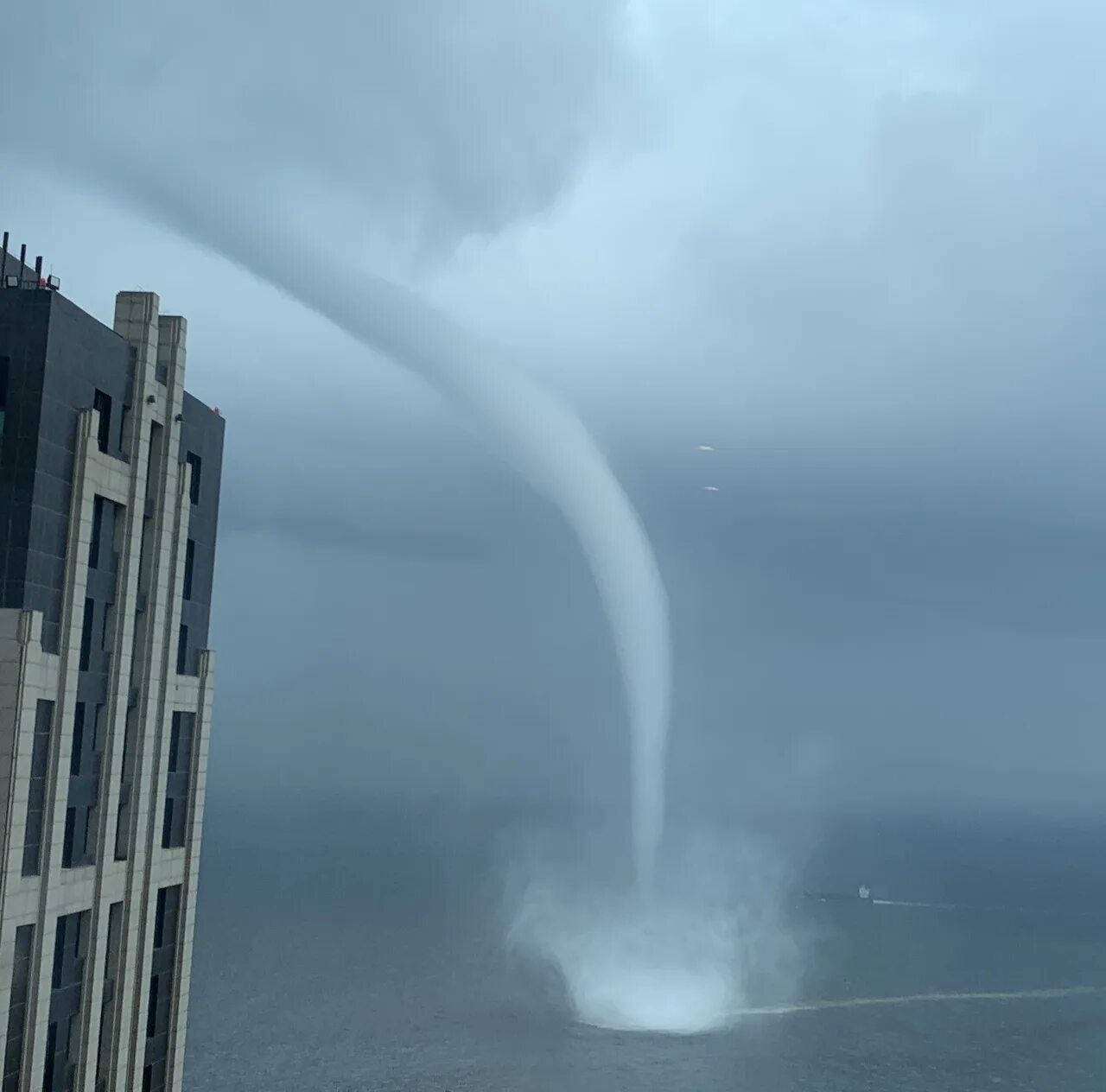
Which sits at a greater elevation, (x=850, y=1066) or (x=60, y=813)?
(x=60, y=813)

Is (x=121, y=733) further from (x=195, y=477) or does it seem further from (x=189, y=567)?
(x=195, y=477)

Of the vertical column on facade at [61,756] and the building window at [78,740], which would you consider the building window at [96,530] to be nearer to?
the vertical column on facade at [61,756]

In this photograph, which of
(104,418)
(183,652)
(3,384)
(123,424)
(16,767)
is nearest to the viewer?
(16,767)

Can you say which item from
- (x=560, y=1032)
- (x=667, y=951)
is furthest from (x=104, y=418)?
(x=667, y=951)

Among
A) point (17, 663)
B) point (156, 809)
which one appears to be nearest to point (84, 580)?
point (17, 663)

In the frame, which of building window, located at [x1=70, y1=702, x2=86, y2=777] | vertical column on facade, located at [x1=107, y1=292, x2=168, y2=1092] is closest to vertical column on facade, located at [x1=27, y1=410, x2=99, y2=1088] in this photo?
building window, located at [x1=70, y1=702, x2=86, y2=777]

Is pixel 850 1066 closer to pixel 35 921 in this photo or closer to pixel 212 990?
pixel 212 990

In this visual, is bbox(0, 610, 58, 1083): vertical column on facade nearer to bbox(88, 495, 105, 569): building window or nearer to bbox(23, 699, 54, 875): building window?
bbox(23, 699, 54, 875): building window
